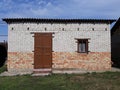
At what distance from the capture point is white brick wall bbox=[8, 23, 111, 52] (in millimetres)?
18516

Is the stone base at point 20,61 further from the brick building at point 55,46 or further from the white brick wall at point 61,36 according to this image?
the white brick wall at point 61,36

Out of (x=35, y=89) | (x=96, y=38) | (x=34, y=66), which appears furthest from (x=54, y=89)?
(x=96, y=38)

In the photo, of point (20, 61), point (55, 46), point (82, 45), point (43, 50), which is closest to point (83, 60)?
point (82, 45)

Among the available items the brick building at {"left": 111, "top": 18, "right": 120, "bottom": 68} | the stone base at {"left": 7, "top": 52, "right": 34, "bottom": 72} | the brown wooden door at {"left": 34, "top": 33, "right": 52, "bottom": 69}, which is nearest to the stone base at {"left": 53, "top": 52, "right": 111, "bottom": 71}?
the brown wooden door at {"left": 34, "top": 33, "right": 52, "bottom": 69}

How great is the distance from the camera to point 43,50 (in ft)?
60.9

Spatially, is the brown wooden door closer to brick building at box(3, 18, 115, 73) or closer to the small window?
brick building at box(3, 18, 115, 73)

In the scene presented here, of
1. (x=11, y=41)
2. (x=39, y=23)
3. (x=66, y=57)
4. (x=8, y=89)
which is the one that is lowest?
(x=8, y=89)

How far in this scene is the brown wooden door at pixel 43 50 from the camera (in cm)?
1845

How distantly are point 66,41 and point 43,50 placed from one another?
186 cm

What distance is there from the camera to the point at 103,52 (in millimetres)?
18797

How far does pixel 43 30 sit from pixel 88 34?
11.3 ft

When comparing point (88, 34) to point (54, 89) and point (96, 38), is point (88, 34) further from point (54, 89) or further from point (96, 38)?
point (54, 89)

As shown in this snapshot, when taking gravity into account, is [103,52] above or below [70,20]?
below

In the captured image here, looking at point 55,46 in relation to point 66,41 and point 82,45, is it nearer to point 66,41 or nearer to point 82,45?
point 66,41
